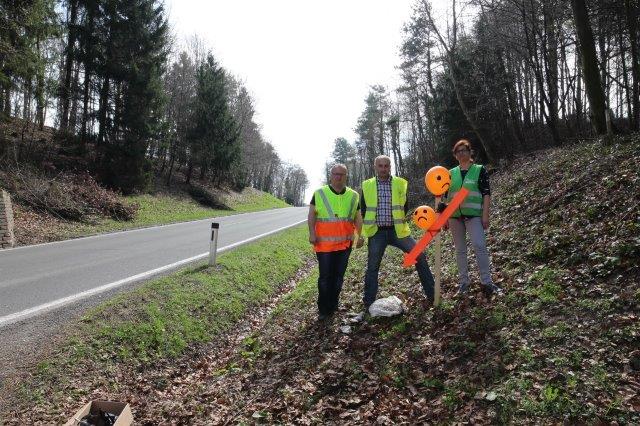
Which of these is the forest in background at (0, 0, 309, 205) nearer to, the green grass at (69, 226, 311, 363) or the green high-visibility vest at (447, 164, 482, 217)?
the green grass at (69, 226, 311, 363)

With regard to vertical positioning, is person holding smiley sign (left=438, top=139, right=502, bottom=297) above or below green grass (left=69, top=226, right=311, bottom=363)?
above

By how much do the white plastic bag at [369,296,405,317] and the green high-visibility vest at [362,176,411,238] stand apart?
104cm

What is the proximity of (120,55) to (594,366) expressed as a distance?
2880 centimetres

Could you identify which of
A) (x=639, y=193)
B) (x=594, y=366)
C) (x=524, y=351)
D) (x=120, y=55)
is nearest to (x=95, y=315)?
(x=524, y=351)

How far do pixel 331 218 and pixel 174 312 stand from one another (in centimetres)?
319

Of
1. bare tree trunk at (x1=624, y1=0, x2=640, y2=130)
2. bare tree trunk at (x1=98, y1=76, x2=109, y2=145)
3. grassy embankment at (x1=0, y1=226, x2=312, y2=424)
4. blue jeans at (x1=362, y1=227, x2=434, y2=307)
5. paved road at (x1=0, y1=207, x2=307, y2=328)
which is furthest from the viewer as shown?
bare tree trunk at (x1=98, y1=76, x2=109, y2=145)

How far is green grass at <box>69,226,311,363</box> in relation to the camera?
5852 mm

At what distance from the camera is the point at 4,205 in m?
13.0

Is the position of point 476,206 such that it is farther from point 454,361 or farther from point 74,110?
point 74,110

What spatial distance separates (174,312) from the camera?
712 centimetres

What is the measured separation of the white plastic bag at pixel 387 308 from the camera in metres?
6.24

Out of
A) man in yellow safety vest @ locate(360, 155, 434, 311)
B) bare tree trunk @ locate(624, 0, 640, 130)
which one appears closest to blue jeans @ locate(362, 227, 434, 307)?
man in yellow safety vest @ locate(360, 155, 434, 311)

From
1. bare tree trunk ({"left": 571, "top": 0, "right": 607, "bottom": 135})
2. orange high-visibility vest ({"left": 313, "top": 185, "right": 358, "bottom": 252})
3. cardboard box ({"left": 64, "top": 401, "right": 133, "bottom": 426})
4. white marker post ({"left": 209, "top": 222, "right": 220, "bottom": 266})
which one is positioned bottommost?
cardboard box ({"left": 64, "top": 401, "right": 133, "bottom": 426})

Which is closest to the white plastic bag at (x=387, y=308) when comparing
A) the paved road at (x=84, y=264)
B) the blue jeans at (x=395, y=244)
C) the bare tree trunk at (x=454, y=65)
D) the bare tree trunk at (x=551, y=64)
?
the blue jeans at (x=395, y=244)
